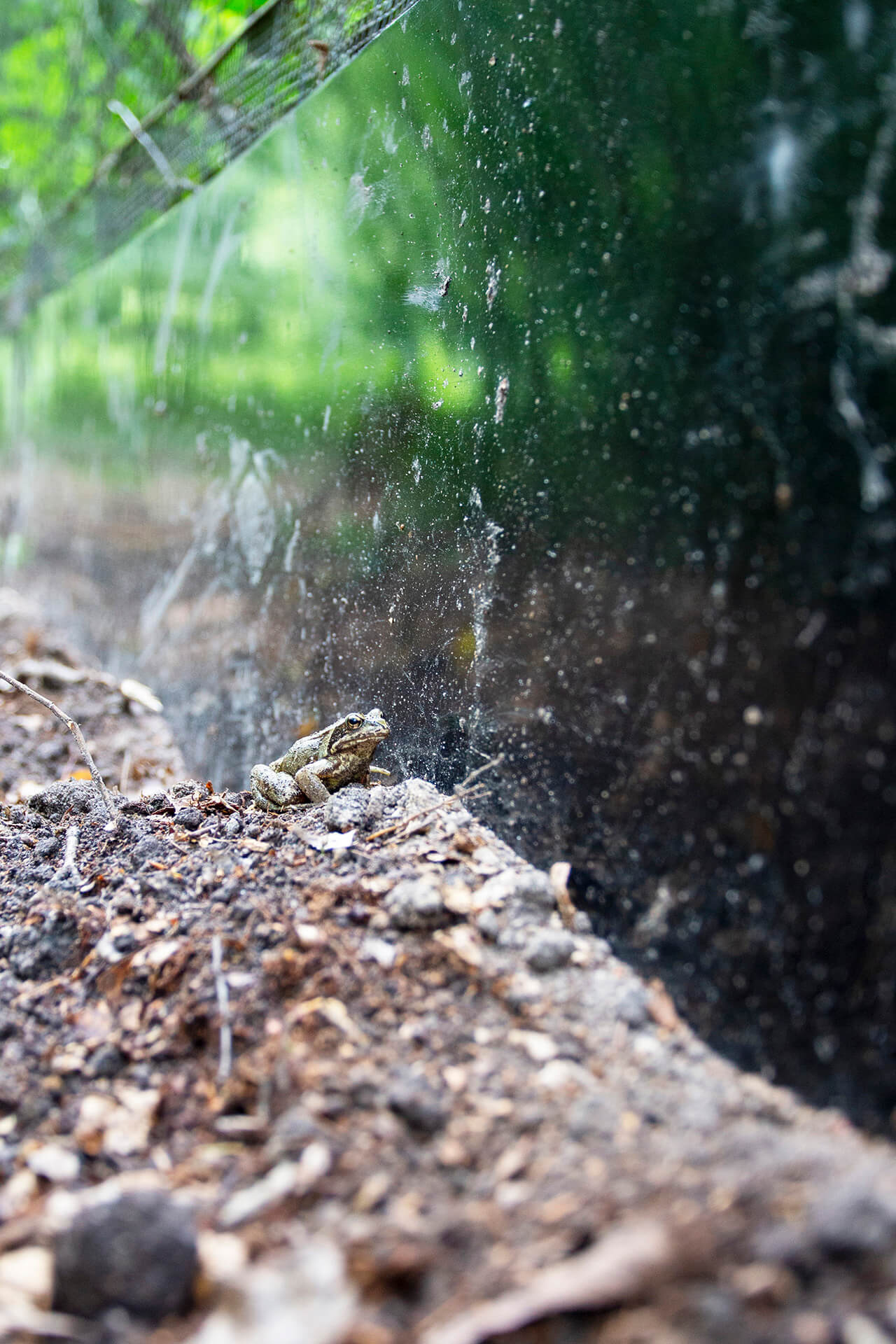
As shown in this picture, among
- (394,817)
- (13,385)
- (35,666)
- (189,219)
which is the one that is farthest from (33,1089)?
(13,385)

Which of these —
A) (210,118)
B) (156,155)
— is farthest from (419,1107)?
(156,155)

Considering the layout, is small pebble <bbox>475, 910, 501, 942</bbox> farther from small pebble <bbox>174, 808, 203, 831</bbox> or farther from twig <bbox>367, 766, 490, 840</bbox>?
small pebble <bbox>174, 808, 203, 831</bbox>

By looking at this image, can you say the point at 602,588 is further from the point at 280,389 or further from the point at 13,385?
the point at 13,385

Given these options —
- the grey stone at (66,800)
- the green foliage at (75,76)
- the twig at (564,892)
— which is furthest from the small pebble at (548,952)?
the green foliage at (75,76)

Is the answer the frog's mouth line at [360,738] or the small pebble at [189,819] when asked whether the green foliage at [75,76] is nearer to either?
the frog's mouth line at [360,738]

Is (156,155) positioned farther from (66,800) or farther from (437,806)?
(437,806)
